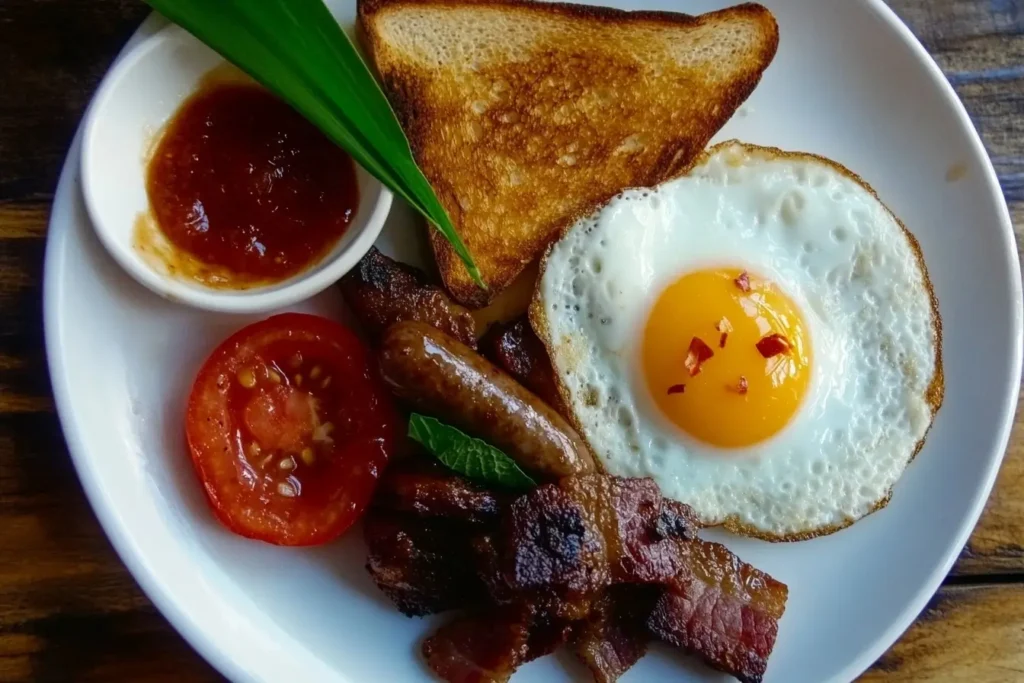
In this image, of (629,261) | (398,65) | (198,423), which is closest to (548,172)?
(629,261)

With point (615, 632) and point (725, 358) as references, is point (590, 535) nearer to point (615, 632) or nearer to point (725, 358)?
point (615, 632)

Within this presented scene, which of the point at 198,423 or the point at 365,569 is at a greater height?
the point at 198,423

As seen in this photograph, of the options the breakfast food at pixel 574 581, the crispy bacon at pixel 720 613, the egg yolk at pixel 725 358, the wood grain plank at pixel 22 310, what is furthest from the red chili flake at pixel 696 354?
the wood grain plank at pixel 22 310

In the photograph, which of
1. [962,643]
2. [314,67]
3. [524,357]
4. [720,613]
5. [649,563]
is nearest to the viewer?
[314,67]

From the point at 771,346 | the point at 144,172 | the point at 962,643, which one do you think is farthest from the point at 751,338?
the point at 144,172

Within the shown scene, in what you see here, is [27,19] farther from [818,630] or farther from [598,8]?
[818,630]

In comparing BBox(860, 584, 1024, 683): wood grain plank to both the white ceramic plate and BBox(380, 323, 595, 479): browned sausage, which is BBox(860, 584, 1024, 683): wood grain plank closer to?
the white ceramic plate
